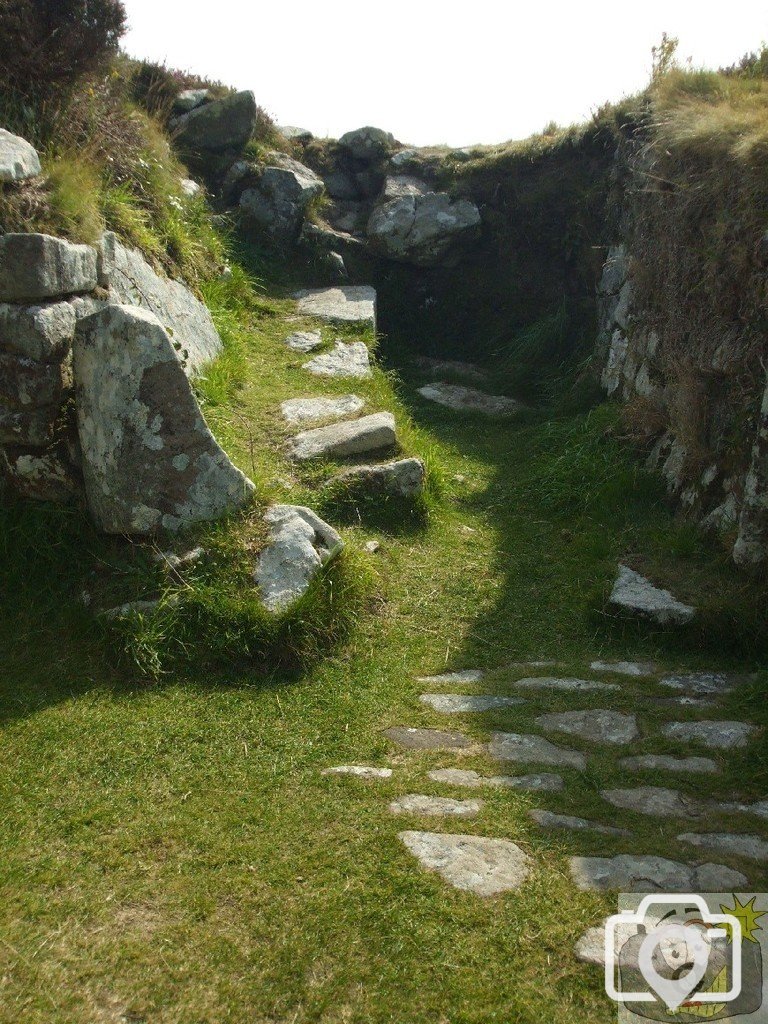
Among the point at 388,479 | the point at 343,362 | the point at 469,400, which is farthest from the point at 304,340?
the point at 388,479

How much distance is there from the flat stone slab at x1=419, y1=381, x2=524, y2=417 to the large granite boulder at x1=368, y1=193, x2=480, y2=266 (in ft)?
6.68

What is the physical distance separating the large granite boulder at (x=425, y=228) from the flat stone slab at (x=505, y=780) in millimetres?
8150

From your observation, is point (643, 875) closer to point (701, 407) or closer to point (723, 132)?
point (701, 407)

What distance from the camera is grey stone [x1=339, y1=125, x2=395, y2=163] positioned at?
11781mm

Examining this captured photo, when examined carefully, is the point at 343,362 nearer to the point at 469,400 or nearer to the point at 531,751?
the point at 469,400

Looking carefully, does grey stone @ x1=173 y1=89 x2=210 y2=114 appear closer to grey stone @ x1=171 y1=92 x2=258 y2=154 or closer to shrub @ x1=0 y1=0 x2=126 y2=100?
grey stone @ x1=171 y1=92 x2=258 y2=154

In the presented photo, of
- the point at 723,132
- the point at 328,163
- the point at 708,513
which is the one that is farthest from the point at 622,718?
the point at 328,163

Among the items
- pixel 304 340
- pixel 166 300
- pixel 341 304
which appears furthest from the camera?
pixel 341 304

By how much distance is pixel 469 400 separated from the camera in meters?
9.41

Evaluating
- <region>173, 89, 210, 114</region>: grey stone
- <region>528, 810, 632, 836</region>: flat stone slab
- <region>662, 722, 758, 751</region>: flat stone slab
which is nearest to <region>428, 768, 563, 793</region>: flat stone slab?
<region>528, 810, 632, 836</region>: flat stone slab

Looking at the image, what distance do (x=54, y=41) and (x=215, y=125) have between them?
3717mm

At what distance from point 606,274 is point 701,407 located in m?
3.83

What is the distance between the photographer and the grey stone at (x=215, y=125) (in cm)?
1041

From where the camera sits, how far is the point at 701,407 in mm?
6039
